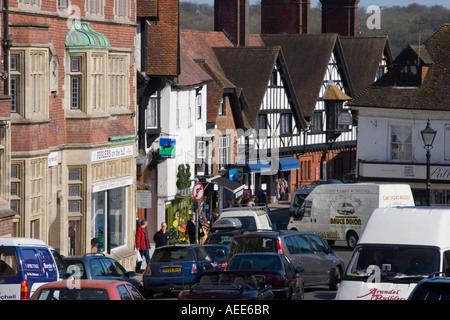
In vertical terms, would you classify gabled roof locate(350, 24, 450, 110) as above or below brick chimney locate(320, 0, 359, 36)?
below

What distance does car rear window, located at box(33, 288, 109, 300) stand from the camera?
16.5 metres

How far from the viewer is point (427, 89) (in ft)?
160

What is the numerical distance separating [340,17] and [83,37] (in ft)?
202

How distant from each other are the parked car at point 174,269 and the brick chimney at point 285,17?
59.5 m

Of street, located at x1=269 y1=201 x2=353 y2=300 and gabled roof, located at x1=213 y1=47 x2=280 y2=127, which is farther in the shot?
gabled roof, located at x1=213 y1=47 x2=280 y2=127

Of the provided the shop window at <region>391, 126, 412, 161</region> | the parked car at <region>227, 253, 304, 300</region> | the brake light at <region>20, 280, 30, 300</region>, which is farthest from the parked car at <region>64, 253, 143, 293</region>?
the shop window at <region>391, 126, 412, 161</region>

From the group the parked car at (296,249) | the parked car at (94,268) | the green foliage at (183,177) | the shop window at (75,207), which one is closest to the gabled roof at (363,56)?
the green foliage at (183,177)

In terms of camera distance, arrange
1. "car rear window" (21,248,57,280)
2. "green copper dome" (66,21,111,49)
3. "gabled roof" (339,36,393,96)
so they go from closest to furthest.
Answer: "car rear window" (21,248,57,280) < "green copper dome" (66,21,111,49) < "gabled roof" (339,36,393,96)

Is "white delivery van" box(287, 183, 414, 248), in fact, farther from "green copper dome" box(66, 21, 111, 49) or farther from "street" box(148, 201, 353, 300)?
"green copper dome" box(66, 21, 111, 49)

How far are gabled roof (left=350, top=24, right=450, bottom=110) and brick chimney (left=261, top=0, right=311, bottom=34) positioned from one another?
35.7 metres

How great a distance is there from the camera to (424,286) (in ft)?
47.9

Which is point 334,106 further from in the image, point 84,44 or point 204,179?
point 84,44

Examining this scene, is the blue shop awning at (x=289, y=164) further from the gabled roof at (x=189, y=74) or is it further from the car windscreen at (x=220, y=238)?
the car windscreen at (x=220, y=238)

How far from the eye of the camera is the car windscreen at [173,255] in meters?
27.9
